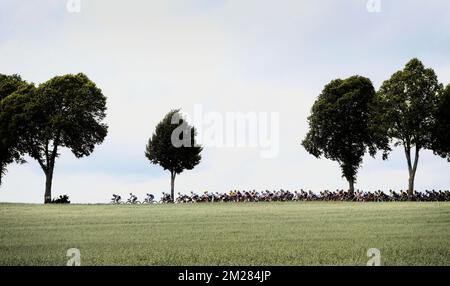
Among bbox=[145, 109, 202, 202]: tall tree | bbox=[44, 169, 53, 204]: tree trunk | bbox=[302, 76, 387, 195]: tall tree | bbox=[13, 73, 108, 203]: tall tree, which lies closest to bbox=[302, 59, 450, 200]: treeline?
bbox=[302, 76, 387, 195]: tall tree

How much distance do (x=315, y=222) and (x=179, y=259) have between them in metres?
11.4

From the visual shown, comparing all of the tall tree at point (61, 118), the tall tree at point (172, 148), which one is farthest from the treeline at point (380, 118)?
the tall tree at point (61, 118)

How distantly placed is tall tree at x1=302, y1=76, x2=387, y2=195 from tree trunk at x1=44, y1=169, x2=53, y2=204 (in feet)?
90.4

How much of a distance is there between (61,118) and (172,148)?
55.6 feet

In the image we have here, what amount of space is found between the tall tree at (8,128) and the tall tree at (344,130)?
3104 centimetres

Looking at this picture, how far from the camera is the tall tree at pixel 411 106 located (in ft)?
180

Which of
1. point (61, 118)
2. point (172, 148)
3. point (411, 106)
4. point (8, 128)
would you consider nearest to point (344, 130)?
point (411, 106)

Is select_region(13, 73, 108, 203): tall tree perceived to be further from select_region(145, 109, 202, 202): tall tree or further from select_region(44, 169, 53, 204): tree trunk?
select_region(145, 109, 202, 202): tall tree

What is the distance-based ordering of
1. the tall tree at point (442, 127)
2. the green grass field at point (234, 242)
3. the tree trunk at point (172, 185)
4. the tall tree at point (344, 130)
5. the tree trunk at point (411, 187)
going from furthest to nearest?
the tree trunk at point (172, 185), the tall tree at point (344, 130), the tall tree at point (442, 127), the tree trunk at point (411, 187), the green grass field at point (234, 242)

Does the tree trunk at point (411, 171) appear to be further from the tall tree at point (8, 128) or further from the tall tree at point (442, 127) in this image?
the tall tree at point (8, 128)

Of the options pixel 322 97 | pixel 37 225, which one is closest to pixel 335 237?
pixel 37 225

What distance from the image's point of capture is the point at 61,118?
5450 centimetres

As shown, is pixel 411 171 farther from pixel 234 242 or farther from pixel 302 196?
pixel 234 242

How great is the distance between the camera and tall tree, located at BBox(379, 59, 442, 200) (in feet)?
180
